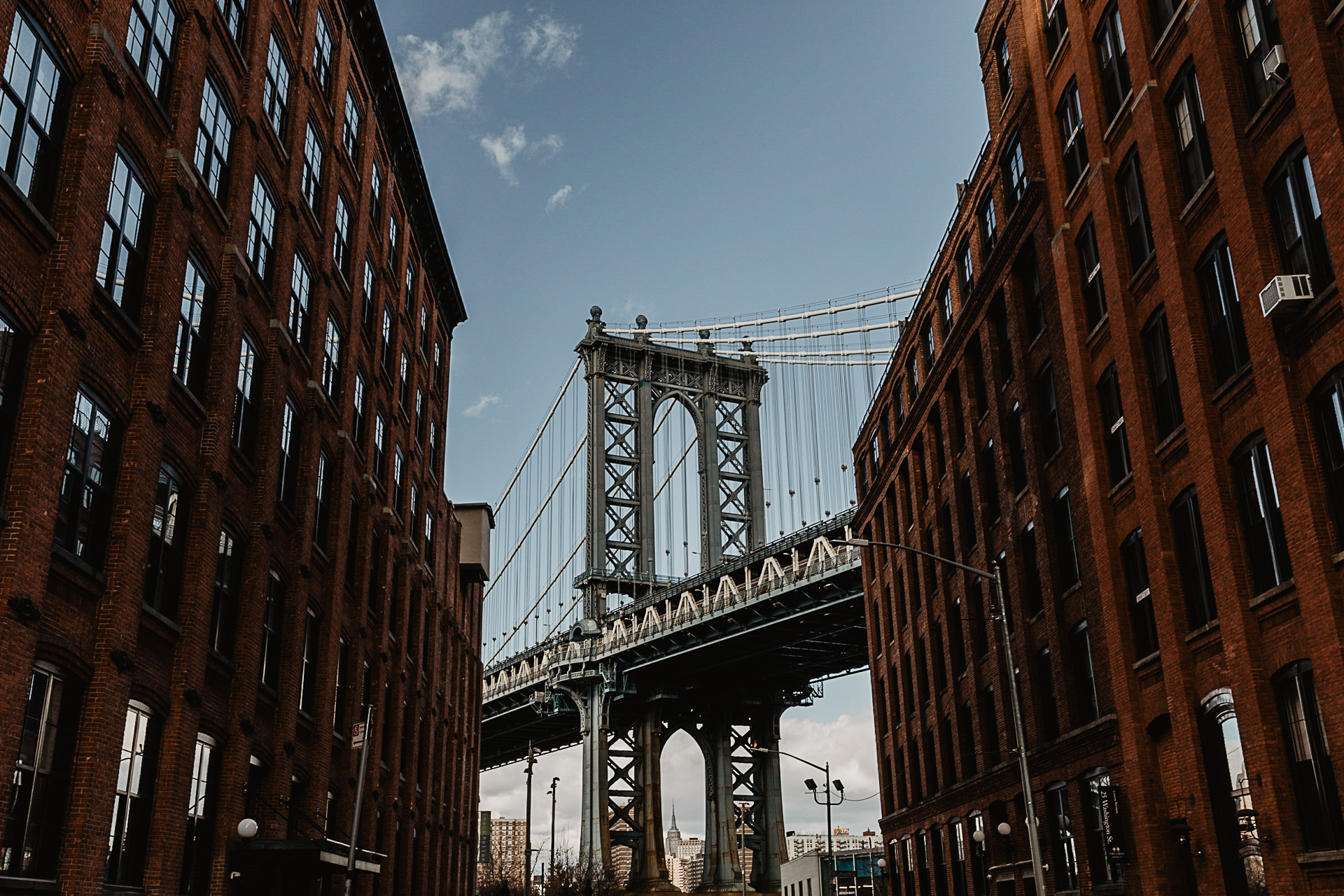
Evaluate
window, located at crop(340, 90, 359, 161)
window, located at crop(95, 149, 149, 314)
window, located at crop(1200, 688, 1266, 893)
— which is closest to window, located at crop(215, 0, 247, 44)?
window, located at crop(95, 149, 149, 314)

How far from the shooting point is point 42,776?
630 inches

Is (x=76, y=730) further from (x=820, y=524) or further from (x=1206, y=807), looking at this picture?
(x=820, y=524)

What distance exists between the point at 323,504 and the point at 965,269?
19.8 m

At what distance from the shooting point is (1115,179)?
79.8 feet

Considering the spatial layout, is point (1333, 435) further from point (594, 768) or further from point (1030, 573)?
point (594, 768)

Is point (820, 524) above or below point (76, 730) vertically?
above

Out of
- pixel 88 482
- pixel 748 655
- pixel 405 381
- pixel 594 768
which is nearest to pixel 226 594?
pixel 88 482

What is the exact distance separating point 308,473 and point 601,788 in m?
50.9

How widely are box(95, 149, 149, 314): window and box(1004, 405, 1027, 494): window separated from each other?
20634mm

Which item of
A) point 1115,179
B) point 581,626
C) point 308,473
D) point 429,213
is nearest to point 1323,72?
point 1115,179

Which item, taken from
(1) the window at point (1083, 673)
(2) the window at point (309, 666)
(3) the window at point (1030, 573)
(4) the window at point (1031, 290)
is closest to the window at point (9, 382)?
(2) the window at point (309, 666)

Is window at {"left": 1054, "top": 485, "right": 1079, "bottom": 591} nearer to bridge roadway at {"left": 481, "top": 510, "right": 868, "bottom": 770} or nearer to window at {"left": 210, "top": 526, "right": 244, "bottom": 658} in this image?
window at {"left": 210, "top": 526, "right": 244, "bottom": 658}

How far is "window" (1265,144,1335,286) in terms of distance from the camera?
56.2 feet

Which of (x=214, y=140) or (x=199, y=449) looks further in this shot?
(x=214, y=140)
